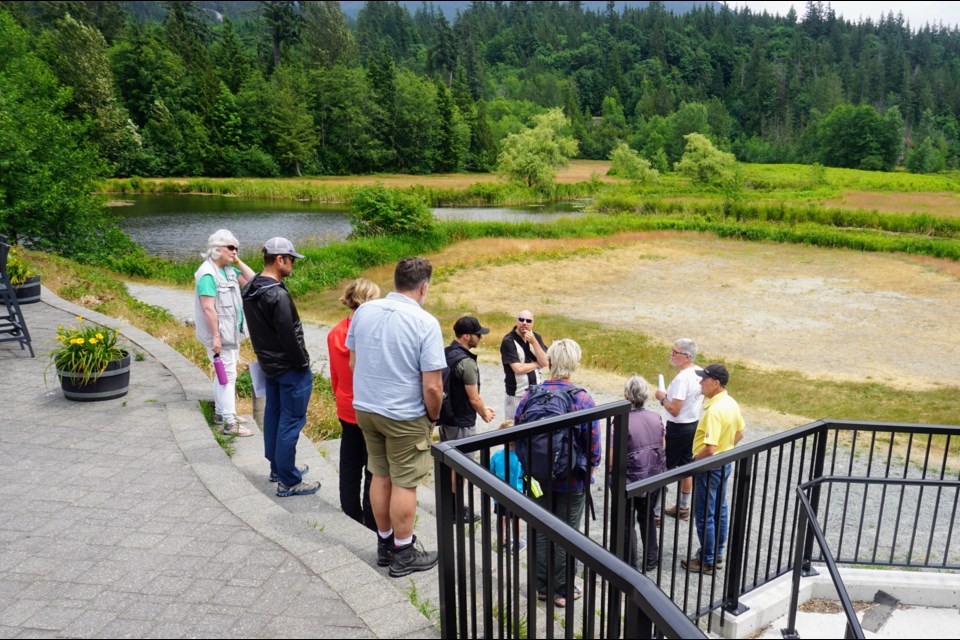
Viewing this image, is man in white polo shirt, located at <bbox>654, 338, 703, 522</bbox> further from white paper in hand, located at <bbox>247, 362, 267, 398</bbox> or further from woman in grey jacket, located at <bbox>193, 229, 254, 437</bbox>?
woman in grey jacket, located at <bbox>193, 229, 254, 437</bbox>

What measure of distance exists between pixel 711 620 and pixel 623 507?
188cm

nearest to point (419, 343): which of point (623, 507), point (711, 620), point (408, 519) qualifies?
point (408, 519)

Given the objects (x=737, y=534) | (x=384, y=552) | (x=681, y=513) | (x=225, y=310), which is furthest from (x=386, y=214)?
(x=737, y=534)

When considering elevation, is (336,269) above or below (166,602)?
below

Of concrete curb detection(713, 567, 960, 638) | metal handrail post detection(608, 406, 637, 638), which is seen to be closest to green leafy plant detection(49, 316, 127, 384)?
metal handrail post detection(608, 406, 637, 638)

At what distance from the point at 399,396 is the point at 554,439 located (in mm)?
974

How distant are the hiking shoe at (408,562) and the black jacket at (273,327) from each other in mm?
1601

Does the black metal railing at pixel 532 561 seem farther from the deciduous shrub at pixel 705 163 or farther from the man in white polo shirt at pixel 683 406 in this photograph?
the deciduous shrub at pixel 705 163

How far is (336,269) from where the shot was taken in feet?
75.0

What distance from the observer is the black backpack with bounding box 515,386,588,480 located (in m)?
3.60

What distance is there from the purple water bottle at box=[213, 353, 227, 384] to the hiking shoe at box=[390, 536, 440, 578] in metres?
2.72

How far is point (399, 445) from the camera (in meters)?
3.65

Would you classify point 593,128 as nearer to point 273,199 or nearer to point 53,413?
point 273,199

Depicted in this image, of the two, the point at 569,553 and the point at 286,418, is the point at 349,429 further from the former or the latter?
the point at 569,553
